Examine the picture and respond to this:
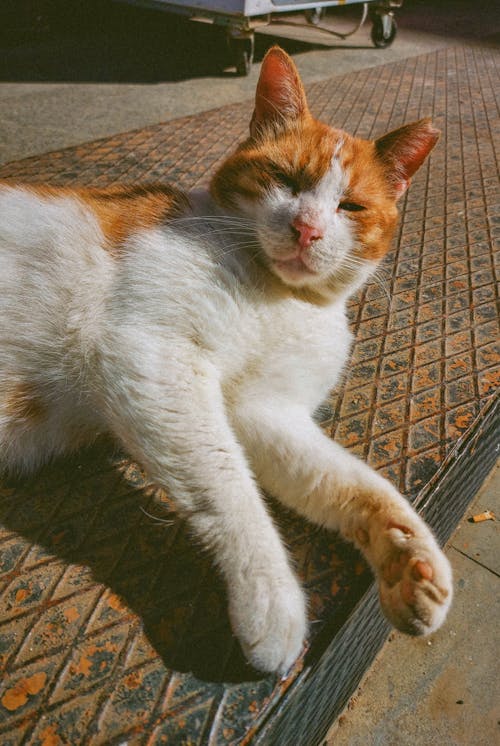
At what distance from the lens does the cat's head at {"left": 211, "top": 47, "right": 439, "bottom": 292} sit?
1203 mm

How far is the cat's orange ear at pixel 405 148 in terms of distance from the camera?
4.40 feet

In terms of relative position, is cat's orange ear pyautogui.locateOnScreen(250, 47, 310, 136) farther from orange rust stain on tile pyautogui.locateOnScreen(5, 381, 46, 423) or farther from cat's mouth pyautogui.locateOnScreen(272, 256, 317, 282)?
orange rust stain on tile pyautogui.locateOnScreen(5, 381, 46, 423)

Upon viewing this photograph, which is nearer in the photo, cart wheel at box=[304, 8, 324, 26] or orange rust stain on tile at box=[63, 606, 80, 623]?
orange rust stain on tile at box=[63, 606, 80, 623]

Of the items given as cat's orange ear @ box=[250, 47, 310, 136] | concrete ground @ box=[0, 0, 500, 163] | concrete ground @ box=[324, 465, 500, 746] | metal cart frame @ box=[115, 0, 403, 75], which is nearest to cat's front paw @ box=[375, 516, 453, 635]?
concrete ground @ box=[324, 465, 500, 746]

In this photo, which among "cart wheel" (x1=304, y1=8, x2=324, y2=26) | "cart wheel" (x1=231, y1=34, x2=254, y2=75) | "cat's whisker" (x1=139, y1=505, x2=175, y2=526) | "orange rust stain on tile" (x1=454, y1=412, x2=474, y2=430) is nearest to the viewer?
"cat's whisker" (x1=139, y1=505, x2=175, y2=526)

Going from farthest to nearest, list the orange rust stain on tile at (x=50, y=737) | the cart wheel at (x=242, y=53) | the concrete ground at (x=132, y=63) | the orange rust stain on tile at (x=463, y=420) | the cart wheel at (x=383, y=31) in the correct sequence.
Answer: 1. the cart wheel at (x=383, y=31)
2. the cart wheel at (x=242, y=53)
3. the concrete ground at (x=132, y=63)
4. the orange rust stain on tile at (x=463, y=420)
5. the orange rust stain on tile at (x=50, y=737)

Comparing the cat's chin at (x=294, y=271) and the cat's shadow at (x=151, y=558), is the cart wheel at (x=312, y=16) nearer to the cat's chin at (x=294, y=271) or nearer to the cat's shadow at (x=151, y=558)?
the cat's chin at (x=294, y=271)

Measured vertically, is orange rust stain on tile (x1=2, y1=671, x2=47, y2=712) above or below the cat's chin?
below

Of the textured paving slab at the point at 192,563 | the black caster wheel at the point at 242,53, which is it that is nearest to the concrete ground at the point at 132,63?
the black caster wheel at the point at 242,53

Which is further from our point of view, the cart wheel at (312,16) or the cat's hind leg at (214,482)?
the cart wheel at (312,16)

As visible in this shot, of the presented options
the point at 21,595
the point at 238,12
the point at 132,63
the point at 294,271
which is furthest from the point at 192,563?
the point at 132,63

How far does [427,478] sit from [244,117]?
103 inches

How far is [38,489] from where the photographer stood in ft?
3.75

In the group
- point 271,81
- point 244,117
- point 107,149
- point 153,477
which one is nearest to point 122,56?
point 244,117
